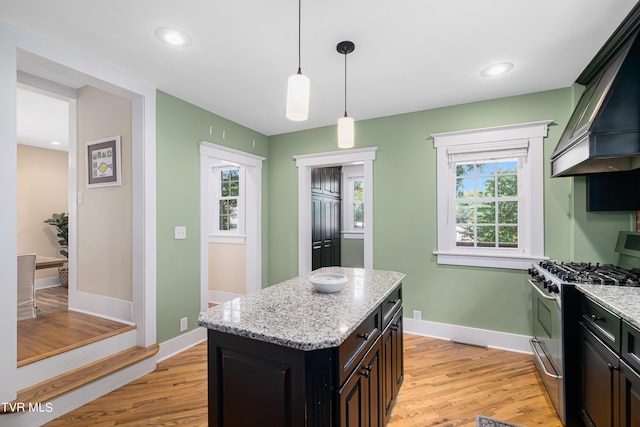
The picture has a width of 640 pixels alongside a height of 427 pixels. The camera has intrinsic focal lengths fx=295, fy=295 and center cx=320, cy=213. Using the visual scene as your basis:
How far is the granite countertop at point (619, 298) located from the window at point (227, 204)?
3.89 m

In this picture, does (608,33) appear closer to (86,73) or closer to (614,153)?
(614,153)

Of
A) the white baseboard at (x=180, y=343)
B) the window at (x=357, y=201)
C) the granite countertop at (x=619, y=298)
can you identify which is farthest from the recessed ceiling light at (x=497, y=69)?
the white baseboard at (x=180, y=343)

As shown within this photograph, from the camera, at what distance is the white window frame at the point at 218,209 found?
4465mm

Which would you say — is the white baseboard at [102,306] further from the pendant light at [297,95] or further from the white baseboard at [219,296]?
the pendant light at [297,95]

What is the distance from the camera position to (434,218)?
3.35 m

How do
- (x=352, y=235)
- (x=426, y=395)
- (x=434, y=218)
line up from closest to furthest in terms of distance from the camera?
(x=426, y=395), (x=434, y=218), (x=352, y=235)

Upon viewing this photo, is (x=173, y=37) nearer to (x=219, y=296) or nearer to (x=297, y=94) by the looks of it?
(x=297, y=94)

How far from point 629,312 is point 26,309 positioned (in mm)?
4690

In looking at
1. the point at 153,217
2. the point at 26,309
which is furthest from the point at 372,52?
the point at 26,309

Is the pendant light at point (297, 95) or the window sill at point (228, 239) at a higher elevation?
the pendant light at point (297, 95)

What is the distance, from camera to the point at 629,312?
1382 mm

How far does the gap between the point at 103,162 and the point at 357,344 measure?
3.09 meters

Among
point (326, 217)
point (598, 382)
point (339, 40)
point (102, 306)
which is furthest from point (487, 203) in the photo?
point (102, 306)

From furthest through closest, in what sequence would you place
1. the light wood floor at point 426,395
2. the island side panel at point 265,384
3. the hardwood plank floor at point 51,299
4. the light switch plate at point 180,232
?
1. the hardwood plank floor at point 51,299
2. the light switch plate at point 180,232
3. the light wood floor at point 426,395
4. the island side panel at point 265,384
